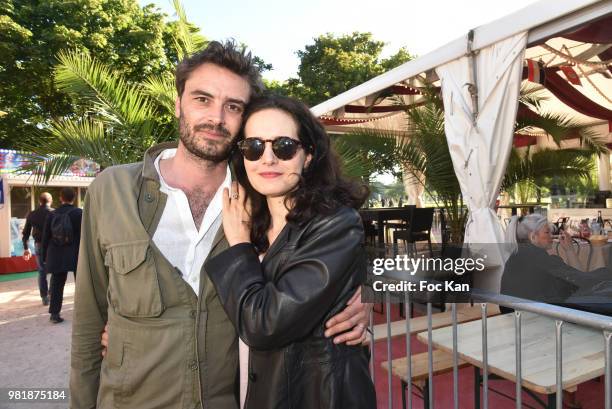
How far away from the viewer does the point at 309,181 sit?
5.05 feet

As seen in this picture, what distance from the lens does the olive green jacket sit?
150cm

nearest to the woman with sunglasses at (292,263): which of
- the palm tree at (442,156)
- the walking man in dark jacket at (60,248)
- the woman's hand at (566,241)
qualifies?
the palm tree at (442,156)

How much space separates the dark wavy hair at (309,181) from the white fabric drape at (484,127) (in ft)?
11.0

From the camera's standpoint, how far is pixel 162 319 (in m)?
1.51

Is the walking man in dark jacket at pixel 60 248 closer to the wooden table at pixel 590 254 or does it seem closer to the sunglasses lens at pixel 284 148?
the sunglasses lens at pixel 284 148

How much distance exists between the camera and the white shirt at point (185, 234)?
157cm

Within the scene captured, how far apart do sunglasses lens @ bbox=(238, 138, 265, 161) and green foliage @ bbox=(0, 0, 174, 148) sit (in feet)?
48.5

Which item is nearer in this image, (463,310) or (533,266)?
(533,266)

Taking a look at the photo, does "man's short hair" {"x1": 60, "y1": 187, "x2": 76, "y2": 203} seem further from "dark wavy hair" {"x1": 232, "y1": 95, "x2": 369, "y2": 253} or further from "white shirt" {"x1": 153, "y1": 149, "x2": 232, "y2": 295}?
"dark wavy hair" {"x1": 232, "y1": 95, "x2": 369, "y2": 253}

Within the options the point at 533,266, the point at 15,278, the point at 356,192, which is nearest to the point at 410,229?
the point at 533,266

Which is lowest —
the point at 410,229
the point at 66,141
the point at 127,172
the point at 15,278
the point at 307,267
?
the point at 15,278

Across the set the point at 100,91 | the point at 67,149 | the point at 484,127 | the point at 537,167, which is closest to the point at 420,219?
the point at 537,167

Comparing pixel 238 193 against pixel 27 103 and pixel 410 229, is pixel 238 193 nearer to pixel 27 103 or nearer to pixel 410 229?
pixel 410 229

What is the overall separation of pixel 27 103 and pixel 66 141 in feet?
42.6
